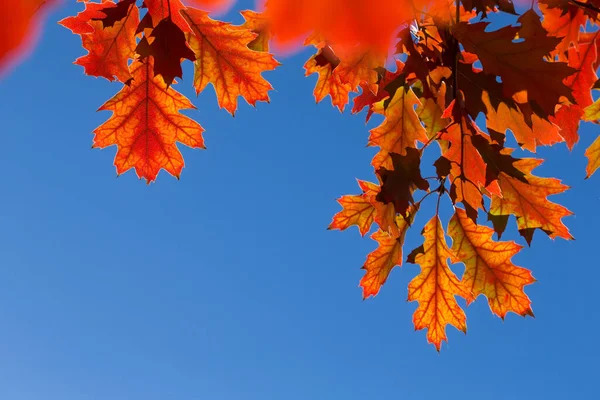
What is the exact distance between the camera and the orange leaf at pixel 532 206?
72.8 inches

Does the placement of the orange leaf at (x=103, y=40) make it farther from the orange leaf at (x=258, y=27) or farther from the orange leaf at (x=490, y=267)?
the orange leaf at (x=490, y=267)

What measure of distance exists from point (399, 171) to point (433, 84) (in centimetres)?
34

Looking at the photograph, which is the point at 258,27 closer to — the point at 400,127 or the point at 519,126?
the point at 400,127

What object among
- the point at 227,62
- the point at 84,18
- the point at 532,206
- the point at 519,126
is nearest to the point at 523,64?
the point at 519,126

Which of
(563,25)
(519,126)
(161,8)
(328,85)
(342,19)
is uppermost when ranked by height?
(563,25)

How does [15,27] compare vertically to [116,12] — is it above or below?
below

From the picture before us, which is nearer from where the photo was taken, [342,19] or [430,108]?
[342,19]

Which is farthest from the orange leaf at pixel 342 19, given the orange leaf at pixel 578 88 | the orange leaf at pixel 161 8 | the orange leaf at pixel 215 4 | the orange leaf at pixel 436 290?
the orange leaf at pixel 578 88

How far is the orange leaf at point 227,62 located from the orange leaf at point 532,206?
783 millimetres

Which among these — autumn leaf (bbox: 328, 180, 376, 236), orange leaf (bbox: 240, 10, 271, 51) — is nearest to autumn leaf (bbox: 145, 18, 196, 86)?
orange leaf (bbox: 240, 10, 271, 51)

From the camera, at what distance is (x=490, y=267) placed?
1967 mm

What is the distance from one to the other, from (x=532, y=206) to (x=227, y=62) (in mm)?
1022

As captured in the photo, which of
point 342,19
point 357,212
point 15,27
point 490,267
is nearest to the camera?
point 15,27

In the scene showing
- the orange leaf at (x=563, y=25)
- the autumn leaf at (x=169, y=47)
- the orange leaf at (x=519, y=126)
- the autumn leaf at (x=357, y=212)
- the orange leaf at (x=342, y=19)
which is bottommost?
the orange leaf at (x=342, y=19)
